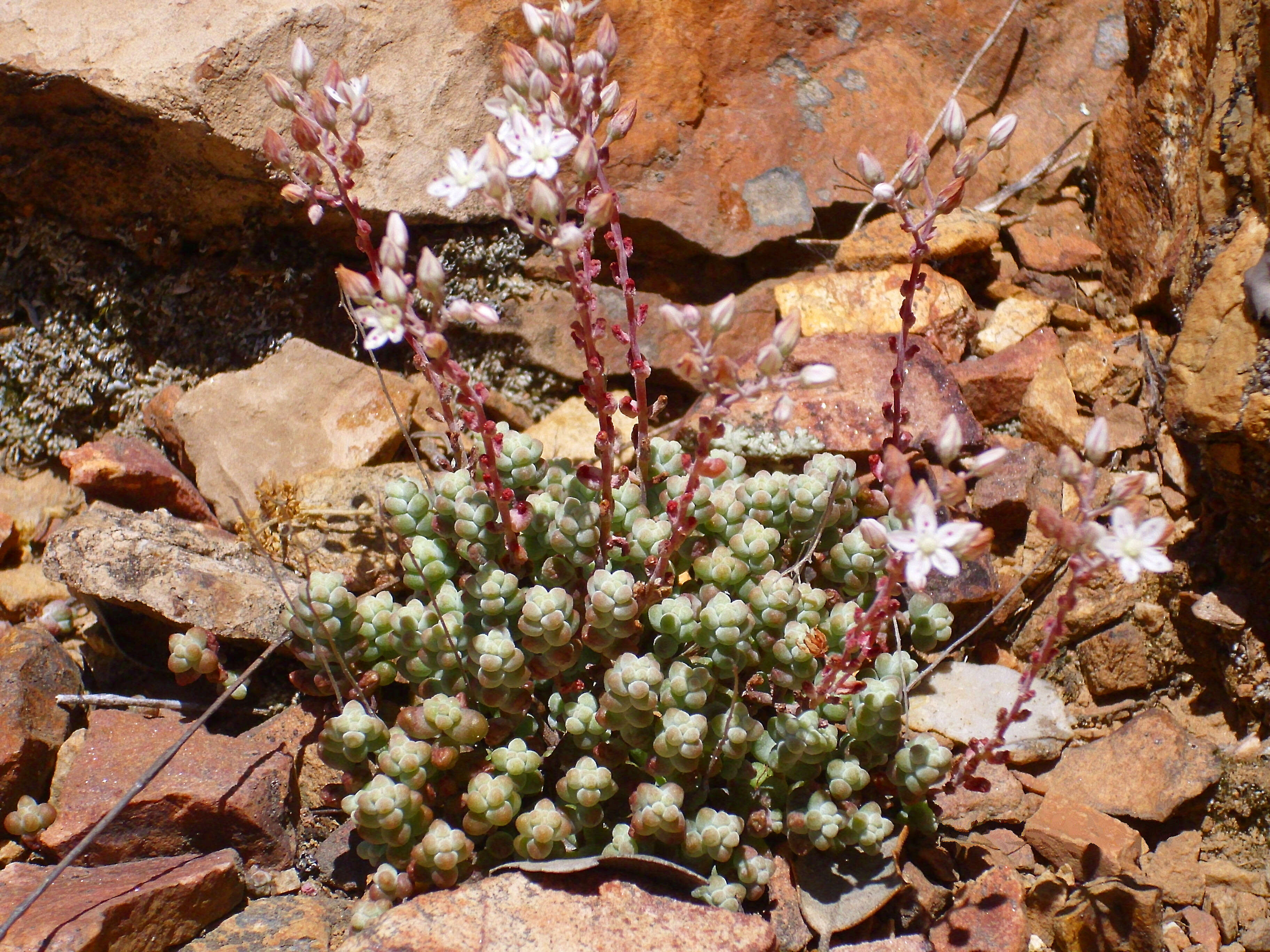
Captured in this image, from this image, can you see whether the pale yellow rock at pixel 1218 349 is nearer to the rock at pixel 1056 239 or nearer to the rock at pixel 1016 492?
the rock at pixel 1016 492

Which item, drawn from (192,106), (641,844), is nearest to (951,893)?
(641,844)

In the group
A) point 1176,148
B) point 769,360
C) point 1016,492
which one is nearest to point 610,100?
point 769,360

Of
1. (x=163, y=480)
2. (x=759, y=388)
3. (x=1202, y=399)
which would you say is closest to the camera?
(x=759, y=388)

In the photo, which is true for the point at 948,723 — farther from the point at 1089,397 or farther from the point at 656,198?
the point at 656,198

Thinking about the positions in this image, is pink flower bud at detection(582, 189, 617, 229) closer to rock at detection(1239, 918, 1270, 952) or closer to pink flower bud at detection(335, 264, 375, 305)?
pink flower bud at detection(335, 264, 375, 305)

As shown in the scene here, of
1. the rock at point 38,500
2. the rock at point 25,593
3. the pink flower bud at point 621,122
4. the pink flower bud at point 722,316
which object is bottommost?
the rock at point 25,593

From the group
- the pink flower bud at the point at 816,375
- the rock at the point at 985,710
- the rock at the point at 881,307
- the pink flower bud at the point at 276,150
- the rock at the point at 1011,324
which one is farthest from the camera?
the rock at the point at 1011,324

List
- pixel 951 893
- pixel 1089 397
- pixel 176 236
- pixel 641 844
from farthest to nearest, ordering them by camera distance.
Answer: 1. pixel 176 236
2. pixel 1089 397
3. pixel 951 893
4. pixel 641 844

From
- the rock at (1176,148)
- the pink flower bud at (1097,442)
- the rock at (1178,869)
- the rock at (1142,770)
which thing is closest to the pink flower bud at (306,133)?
the pink flower bud at (1097,442)
